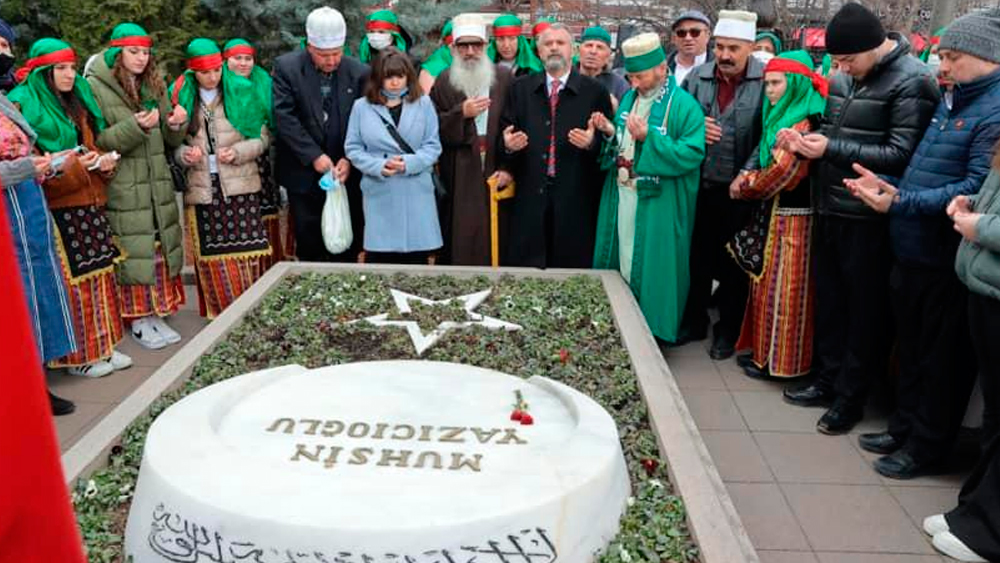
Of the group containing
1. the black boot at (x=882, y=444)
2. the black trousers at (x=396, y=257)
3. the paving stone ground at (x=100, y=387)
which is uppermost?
the black trousers at (x=396, y=257)

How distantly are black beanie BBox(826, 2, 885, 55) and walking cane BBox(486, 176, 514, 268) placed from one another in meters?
2.28

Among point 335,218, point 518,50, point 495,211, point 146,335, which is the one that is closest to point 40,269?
point 146,335

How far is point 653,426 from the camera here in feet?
11.1

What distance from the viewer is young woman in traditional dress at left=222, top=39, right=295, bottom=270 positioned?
572 cm

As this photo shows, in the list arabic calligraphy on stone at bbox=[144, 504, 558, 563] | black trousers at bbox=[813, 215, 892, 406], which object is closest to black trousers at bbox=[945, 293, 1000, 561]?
black trousers at bbox=[813, 215, 892, 406]

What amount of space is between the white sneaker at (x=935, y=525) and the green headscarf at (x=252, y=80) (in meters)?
4.46

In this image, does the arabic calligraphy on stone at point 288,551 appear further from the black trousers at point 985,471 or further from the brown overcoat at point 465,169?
the brown overcoat at point 465,169

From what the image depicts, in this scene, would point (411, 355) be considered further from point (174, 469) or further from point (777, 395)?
point (777, 395)

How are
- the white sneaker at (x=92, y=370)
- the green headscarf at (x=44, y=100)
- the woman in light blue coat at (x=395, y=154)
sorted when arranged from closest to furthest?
the green headscarf at (x=44, y=100)
the white sneaker at (x=92, y=370)
the woman in light blue coat at (x=395, y=154)

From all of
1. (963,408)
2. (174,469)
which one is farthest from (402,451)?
(963,408)

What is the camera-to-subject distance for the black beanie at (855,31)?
4117 millimetres

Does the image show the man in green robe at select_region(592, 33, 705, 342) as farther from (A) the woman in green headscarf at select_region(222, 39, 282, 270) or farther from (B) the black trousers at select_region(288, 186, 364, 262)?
(A) the woman in green headscarf at select_region(222, 39, 282, 270)

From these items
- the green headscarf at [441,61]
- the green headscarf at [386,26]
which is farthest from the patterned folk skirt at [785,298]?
the green headscarf at [386,26]

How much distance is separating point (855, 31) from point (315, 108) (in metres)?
3.31
